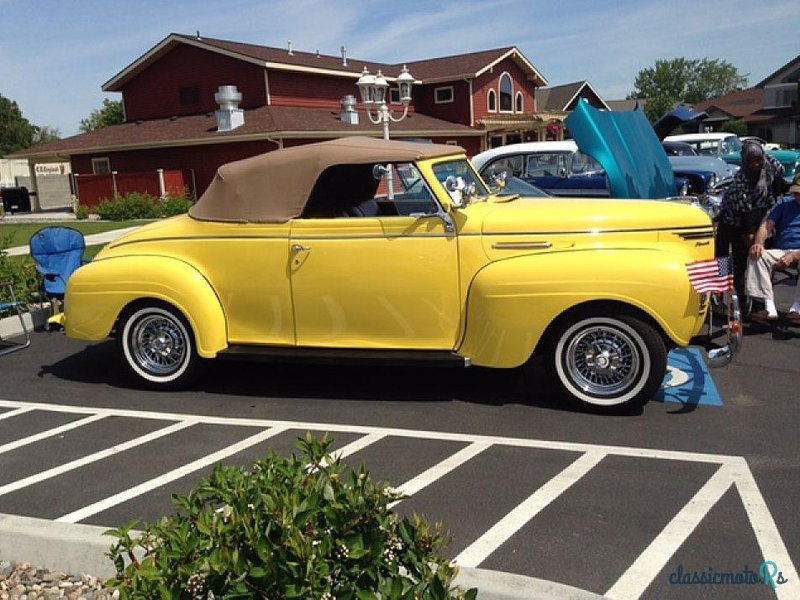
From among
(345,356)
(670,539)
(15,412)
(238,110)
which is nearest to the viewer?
(670,539)

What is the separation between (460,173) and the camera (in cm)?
606

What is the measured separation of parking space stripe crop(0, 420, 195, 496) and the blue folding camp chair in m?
3.59

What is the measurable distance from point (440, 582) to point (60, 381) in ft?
17.5

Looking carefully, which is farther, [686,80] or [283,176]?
[686,80]

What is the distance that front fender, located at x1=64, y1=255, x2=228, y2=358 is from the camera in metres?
5.72

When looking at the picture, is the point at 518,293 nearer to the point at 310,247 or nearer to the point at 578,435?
the point at 578,435

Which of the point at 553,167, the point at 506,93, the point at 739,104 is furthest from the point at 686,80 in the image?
the point at 553,167

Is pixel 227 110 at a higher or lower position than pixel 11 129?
lower

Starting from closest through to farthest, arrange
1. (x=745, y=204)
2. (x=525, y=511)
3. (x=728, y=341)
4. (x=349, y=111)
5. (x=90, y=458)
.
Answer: (x=525, y=511) → (x=90, y=458) → (x=728, y=341) → (x=745, y=204) → (x=349, y=111)

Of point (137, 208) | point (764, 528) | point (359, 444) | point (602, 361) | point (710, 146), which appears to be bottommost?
point (764, 528)

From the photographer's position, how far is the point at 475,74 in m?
34.1

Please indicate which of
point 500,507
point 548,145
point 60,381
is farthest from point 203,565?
point 548,145

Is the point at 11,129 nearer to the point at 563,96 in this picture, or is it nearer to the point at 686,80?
the point at 563,96

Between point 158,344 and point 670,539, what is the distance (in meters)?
4.30
